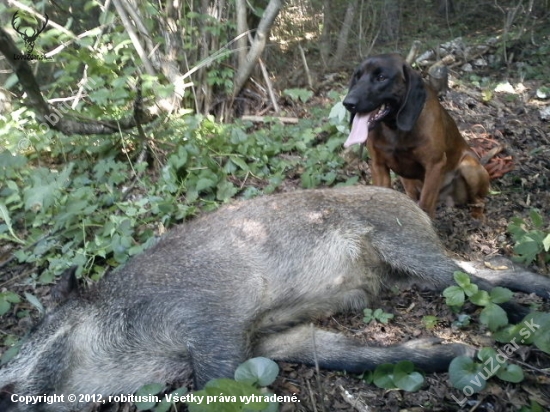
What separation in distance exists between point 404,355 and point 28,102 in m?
4.26

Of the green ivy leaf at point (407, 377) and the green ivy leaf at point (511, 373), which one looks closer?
the green ivy leaf at point (511, 373)

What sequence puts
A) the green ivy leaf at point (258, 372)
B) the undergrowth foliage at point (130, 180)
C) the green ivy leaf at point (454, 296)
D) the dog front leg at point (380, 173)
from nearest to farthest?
the green ivy leaf at point (258, 372) → the green ivy leaf at point (454, 296) → the undergrowth foliage at point (130, 180) → the dog front leg at point (380, 173)

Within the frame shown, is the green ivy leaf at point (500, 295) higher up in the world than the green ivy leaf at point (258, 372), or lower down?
higher up

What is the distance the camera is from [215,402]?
2.48 metres

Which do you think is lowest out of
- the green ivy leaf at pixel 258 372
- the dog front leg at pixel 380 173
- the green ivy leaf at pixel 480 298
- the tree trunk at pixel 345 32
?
the green ivy leaf at pixel 258 372

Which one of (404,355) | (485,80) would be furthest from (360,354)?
(485,80)

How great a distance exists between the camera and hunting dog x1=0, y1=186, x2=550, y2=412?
10.9 ft

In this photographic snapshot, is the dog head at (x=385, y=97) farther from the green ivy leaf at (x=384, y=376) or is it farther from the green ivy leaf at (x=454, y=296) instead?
the green ivy leaf at (x=384, y=376)

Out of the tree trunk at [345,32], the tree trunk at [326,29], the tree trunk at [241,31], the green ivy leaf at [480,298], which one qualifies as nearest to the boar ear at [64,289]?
the green ivy leaf at [480,298]

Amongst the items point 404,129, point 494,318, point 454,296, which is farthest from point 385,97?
point 494,318

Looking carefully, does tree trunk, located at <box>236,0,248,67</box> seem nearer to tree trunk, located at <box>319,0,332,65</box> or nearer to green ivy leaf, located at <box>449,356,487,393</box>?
tree trunk, located at <box>319,0,332,65</box>

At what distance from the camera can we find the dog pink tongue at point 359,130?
448 centimetres

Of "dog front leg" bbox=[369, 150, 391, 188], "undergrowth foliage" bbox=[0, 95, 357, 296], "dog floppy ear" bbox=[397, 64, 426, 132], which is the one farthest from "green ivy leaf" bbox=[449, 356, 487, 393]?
"undergrowth foliage" bbox=[0, 95, 357, 296]

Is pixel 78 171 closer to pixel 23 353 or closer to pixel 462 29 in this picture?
Answer: pixel 23 353
